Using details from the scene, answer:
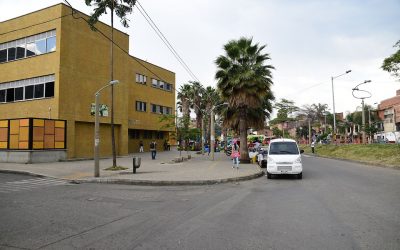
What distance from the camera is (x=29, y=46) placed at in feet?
101

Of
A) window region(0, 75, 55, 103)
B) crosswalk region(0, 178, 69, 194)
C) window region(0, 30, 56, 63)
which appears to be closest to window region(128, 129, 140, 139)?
window region(0, 75, 55, 103)

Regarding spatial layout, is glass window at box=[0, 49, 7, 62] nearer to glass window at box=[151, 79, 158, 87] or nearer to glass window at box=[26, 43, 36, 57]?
glass window at box=[26, 43, 36, 57]

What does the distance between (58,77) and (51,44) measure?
3243 mm

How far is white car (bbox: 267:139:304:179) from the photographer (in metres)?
16.3

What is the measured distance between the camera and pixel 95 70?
32.3 m

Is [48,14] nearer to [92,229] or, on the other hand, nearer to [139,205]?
[139,205]

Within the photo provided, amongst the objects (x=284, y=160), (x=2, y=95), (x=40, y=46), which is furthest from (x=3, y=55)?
(x=284, y=160)

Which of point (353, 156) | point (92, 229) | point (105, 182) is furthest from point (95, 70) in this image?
point (92, 229)

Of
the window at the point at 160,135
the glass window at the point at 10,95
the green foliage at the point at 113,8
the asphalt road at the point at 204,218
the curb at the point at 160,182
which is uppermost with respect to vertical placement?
the green foliage at the point at 113,8

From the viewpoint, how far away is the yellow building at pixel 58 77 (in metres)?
28.5

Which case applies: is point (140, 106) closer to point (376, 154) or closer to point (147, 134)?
point (147, 134)

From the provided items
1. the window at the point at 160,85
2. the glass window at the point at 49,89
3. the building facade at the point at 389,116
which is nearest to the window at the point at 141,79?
the window at the point at 160,85

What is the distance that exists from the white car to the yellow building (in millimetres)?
17045

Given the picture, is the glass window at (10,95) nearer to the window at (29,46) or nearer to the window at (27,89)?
the window at (27,89)
